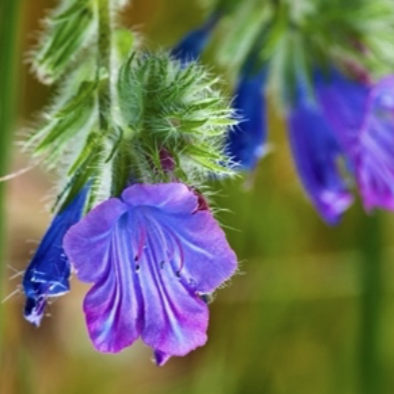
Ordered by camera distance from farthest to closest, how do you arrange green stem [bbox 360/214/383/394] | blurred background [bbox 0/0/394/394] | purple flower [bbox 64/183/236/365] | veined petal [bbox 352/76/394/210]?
blurred background [bbox 0/0/394/394] < green stem [bbox 360/214/383/394] < veined petal [bbox 352/76/394/210] < purple flower [bbox 64/183/236/365]

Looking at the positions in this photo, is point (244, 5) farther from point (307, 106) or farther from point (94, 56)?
point (94, 56)

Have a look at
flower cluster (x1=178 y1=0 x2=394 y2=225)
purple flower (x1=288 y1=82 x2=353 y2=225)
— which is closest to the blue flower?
Result: flower cluster (x1=178 y1=0 x2=394 y2=225)

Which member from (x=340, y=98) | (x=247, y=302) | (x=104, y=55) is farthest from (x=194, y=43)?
(x=247, y=302)

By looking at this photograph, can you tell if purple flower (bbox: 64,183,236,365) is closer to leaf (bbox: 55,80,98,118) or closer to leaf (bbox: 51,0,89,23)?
leaf (bbox: 55,80,98,118)

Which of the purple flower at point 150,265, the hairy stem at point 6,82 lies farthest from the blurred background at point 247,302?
the purple flower at point 150,265

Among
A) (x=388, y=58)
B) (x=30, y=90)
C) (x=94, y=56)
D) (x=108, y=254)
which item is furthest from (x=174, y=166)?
(x=30, y=90)

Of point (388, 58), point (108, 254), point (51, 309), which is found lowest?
point (51, 309)

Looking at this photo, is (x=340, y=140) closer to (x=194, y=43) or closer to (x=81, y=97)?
(x=194, y=43)

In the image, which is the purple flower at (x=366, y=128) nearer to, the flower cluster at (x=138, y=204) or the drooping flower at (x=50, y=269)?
the flower cluster at (x=138, y=204)
